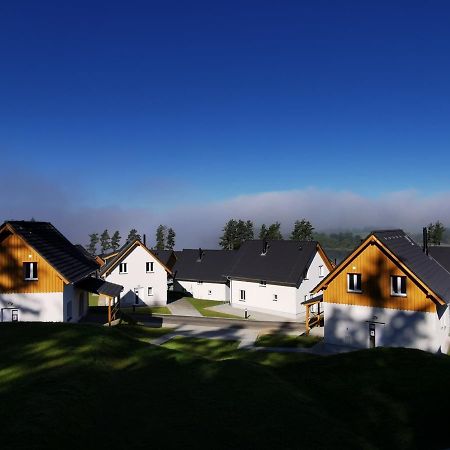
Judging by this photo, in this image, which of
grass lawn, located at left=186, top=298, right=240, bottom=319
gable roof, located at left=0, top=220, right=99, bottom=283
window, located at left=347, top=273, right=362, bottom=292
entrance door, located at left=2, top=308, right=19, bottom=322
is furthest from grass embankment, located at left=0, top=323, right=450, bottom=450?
grass lawn, located at left=186, top=298, right=240, bottom=319

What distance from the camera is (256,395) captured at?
1333cm

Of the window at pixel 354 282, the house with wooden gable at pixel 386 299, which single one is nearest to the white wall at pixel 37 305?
the house with wooden gable at pixel 386 299

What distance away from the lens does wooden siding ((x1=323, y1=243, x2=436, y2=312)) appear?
83.9 ft

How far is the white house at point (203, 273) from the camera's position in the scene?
5575cm

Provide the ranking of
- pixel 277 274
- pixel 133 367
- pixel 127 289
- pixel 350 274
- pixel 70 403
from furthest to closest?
pixel 127 289
pixel 277 274
pixel 350 274
pixel 133 367
pixel 70 403

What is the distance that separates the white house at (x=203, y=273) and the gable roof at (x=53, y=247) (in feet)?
70.6

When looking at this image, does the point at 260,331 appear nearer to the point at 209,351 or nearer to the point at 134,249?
the point at 209,351

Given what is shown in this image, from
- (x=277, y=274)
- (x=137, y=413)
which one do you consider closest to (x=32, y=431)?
(x=137, y=413)

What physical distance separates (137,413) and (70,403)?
6.26ft

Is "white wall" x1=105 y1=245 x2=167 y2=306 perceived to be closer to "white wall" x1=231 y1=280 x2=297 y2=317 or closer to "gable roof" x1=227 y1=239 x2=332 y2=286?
"gable roof" x1=227 y1=239 x2=332 y2=286

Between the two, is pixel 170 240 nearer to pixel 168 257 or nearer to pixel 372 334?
pixel 168 257

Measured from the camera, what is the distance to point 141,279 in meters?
49.3

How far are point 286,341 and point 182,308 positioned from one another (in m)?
19.7

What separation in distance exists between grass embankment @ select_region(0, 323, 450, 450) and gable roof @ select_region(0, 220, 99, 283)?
32.9 feet
